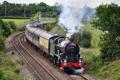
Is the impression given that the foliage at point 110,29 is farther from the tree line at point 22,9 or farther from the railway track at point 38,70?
the tree line at point 22,9

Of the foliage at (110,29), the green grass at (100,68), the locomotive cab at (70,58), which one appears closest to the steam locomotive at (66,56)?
the locomotive cab at (70,58)

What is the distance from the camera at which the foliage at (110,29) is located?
32.4 metres

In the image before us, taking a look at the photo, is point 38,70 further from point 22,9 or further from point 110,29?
point 22,9

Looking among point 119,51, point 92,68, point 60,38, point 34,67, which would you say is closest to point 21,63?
point 34,67

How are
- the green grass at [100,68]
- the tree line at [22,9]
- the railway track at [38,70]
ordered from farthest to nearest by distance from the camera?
the tree line at [22,9]
the railway track at [38,70]
the green grass at [100,68]

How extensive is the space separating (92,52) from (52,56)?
15.9 ft

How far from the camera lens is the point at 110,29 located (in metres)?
32.9

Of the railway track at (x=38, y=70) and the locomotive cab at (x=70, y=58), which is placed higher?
the locomotive cab at (x=70, y=58)

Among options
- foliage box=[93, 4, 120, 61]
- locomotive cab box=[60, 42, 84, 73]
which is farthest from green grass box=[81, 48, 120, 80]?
locomotive cab box=[60, 42, 84, 73]

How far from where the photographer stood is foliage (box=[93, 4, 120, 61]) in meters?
32.4

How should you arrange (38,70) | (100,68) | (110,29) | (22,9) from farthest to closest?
(22,9) < (38,70) < (110,29) < (100,68)

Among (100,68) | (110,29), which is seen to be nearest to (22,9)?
(110,29)

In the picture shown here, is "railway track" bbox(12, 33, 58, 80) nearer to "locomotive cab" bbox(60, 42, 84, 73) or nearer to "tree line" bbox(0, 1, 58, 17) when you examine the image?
"locomotive cab" bbox(60, 42, 84, 73)

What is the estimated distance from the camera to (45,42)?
3919cm
